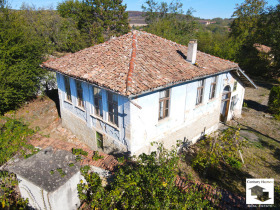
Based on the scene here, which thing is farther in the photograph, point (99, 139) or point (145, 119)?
point (99, 139)

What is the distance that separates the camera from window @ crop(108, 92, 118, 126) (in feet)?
27.1

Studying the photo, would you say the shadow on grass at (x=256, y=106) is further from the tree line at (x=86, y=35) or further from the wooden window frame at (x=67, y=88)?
the wooden window frame at (x=67, y=88)

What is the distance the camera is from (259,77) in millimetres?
31641

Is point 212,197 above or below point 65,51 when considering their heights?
below

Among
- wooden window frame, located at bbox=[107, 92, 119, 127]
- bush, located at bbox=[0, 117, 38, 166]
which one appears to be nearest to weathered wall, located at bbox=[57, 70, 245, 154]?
wooden window frame, located at bbox=[107, 92, 119, 127]

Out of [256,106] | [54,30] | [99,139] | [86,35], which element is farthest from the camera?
[86,35]

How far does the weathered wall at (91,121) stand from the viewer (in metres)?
8.03

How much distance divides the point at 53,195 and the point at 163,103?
571cm

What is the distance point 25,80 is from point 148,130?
10357 mm

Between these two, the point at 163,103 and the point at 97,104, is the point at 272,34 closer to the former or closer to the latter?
the point at 163,103

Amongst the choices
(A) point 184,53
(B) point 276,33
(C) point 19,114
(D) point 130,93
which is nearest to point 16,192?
(D) point 130,93

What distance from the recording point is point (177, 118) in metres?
9.88

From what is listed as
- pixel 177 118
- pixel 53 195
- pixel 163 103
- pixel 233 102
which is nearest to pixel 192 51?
pixel 163 103

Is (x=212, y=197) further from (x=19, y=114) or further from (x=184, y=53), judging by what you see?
(x=19, y=114)
